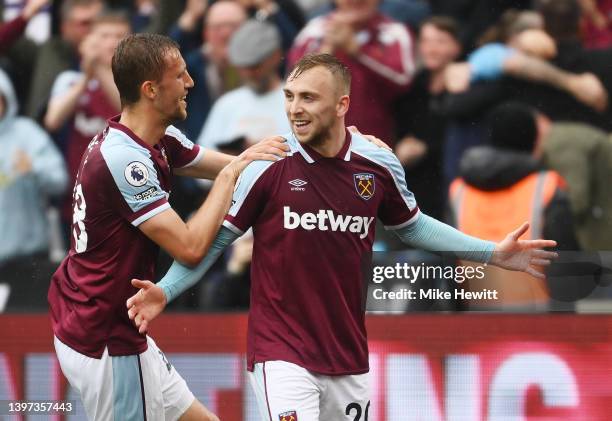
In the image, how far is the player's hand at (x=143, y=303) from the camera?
4754 mm

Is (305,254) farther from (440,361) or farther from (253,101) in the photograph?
(253,101)

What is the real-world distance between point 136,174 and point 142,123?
26 cm

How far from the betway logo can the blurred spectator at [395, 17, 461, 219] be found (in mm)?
2414

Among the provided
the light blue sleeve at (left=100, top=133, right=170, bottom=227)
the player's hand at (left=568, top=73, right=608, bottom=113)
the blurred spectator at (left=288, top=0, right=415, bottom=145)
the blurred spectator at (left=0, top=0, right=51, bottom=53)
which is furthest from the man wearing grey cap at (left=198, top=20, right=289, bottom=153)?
the light blue sleeve at (left=100, top=133, right=170, bottom=227)

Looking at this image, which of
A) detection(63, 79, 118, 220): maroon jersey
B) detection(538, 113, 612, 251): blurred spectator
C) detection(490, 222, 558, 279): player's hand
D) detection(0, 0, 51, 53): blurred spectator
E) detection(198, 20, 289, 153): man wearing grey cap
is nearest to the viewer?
detection(490, 222, 558, 279): player's hand

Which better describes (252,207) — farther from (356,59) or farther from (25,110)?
(25,110)

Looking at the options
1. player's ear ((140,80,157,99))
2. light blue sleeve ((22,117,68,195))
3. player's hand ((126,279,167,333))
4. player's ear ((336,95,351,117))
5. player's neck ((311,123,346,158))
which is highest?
light blue sleeve ((22,117,68,195))

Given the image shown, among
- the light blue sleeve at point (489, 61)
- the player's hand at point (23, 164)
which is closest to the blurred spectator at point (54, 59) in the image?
the player's hand at point (23, 164)

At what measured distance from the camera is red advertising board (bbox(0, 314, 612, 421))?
6.94m

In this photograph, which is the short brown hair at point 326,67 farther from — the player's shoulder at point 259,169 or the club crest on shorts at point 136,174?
the club crest on shorts at point 136,174

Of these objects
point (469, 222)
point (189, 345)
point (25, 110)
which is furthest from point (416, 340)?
point (25, 110)

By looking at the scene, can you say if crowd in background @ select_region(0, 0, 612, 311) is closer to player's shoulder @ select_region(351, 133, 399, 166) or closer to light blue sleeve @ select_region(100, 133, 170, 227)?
player's shoulder @ select_region(351, 133, 399, 166)

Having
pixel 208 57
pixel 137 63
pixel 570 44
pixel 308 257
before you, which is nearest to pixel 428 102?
pixel 570 44

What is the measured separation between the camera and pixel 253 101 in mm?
7703
